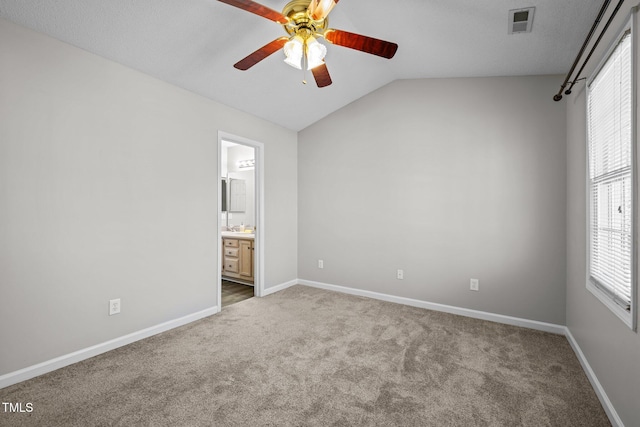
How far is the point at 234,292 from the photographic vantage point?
4.30m

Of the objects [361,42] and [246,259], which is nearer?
[361,42]

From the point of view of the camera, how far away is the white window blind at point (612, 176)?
5.33 ft

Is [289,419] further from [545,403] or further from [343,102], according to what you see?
[343,102]

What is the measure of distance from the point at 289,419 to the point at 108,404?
113 cm

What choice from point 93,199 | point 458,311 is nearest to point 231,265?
point 93,199

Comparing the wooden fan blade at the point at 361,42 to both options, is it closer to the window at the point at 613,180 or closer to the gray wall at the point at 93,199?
the window at the point at 613,180

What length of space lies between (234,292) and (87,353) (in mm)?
2027

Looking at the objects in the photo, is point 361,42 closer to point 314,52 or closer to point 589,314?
point 314,52

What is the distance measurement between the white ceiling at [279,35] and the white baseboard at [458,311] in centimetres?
249

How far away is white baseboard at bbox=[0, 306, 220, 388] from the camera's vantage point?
6.67ft

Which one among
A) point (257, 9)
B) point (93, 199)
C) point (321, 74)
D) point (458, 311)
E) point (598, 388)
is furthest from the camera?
point (458, 311)

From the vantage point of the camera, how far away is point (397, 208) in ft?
12.5

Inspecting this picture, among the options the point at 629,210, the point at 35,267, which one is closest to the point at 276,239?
the point at 35,267

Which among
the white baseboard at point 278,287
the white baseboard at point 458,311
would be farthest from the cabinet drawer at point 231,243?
the white baseboard at point 458,311
